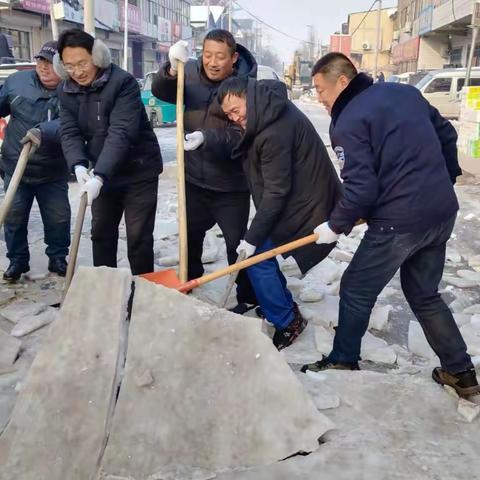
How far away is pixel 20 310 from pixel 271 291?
5.54 ft

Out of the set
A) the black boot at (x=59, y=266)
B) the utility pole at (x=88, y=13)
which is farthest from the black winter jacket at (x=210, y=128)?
the utility pole at (x=88, y=13)

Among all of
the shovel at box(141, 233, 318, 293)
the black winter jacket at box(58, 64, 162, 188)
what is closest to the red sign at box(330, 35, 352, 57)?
the black winter jacket at box(58, 64, 162, 188)

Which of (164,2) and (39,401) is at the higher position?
(164,2)

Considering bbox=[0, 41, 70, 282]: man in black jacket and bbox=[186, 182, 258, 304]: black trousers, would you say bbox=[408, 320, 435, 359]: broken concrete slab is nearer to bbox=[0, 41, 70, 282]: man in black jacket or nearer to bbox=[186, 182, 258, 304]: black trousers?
bbox=[186, 182, 258, 304]: black trousers

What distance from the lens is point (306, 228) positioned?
310 centimetres

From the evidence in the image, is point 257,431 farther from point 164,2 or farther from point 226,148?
point 164,2

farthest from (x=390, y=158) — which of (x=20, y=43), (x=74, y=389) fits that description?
(x=20, y=43)

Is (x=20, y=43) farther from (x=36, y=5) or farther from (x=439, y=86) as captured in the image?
(x=439, y=86)

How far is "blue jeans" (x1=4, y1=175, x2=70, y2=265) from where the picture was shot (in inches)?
162

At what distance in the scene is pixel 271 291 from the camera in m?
3.30

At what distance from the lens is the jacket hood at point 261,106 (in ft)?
9.05

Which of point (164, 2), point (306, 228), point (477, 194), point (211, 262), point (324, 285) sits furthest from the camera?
point (164, 2)

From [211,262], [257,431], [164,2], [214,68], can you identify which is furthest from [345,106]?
[164,2]

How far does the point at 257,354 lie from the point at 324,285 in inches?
89.3
